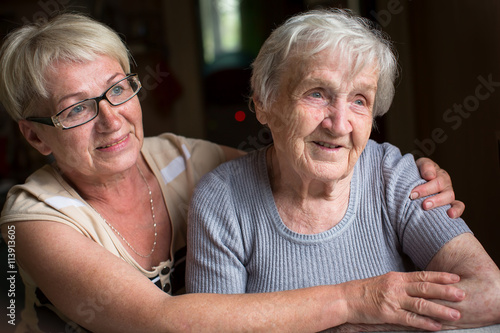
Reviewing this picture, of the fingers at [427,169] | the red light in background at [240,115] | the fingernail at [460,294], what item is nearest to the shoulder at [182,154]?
the fingers at [427,169]

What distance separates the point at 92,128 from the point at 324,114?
28.1 inches

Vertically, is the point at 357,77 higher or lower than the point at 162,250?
higher

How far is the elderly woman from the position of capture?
1400mm

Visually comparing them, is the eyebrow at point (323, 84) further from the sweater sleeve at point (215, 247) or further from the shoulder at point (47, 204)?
the shoulder at point (47, 204)

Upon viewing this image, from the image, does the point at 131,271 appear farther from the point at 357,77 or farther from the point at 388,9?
the point at 388,9

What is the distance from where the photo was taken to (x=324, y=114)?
1.43m

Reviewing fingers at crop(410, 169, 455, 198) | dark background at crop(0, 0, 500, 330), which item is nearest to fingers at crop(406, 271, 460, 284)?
fingers at crop(410, 169, 455, 198)

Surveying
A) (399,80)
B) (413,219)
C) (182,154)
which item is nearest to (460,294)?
(413,219)

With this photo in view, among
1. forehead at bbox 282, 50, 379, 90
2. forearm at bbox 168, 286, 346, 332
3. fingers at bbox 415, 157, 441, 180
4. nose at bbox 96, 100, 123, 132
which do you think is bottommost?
forearm at bbox 168, 286, 346, 332

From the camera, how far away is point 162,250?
1741 millimetres

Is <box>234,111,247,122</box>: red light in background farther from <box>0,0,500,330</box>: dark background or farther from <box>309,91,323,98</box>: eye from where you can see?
<box>309,91,323,98</box>: eye

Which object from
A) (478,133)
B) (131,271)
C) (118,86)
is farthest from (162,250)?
(478,133)

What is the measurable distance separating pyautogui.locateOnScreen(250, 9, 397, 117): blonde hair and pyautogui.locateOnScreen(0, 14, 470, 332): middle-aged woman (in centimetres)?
40

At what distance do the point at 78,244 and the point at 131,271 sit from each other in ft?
0.57
